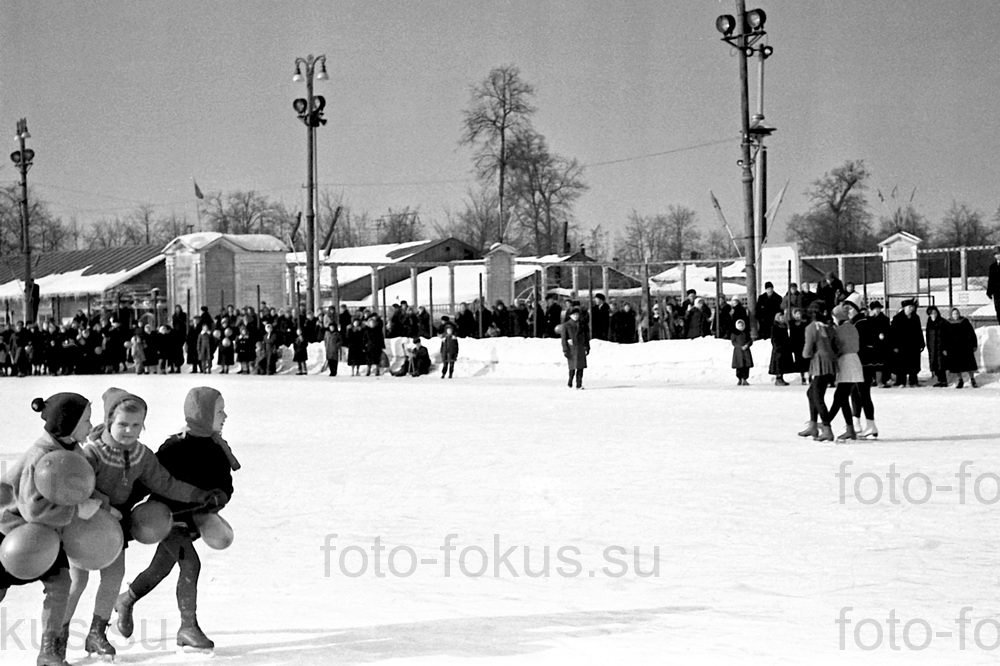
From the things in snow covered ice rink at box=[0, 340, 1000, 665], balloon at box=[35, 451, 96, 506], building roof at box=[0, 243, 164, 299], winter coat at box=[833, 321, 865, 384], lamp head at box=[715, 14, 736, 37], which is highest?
lamp head at box=[715, 14, 736, 37]

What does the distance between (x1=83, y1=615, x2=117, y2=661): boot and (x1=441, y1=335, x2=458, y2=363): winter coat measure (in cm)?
2489

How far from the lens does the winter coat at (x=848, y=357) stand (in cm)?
1473

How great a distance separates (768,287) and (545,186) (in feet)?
125

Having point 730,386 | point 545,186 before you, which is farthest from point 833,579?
point 545,186

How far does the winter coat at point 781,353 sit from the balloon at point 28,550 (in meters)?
20.4

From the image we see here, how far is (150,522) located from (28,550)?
59 cm

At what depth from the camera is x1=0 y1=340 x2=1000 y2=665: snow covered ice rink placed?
6.39 metres

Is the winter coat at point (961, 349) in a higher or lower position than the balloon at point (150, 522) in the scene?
higher

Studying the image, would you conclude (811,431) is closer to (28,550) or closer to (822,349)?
(822,349)

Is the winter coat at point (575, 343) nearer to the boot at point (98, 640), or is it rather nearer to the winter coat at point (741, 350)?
the winter coat at point (741, 350)

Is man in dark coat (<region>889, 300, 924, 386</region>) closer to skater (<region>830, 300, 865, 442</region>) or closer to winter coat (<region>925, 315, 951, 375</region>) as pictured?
winter coat (<region>925, 315, 951, 375</region>)

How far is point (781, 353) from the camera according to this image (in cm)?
2520

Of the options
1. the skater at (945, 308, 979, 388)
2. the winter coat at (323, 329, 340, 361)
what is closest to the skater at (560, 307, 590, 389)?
the skater at (945, 308, 979, 388)

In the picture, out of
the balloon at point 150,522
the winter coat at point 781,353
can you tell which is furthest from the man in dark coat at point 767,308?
the balloon at point 150,522
